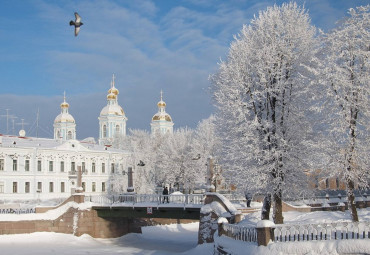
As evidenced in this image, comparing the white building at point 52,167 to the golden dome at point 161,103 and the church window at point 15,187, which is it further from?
the golden dome at point 161,103

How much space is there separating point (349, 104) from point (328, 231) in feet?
21.1

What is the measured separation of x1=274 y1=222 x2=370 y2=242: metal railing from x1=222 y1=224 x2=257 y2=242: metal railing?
3.50 ft

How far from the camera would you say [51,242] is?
3591 centimetres

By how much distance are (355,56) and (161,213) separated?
59.0 ft

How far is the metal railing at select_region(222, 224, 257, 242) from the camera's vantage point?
1717 cm

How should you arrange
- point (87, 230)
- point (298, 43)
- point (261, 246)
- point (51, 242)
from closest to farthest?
point (261, 246) < point (298, 43) < point (51, 242) < point (87, 230)

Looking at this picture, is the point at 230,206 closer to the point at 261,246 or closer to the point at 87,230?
the point at 261,246

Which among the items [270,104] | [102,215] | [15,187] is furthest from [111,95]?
[270,104]

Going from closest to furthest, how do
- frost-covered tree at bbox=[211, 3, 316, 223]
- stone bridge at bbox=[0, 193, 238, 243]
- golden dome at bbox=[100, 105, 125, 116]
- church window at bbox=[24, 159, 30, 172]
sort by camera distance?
frost-covered tree at bbox=[211, 3, 316, 223], stone bridge at bbox=[0, 193, 238, 243], church window at bbox=[24, 159, 30, 172], golden dome at bbox=[100, 105, 125, 116]

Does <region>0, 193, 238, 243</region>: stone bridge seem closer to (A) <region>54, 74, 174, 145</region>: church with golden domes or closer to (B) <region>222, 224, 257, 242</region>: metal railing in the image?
(B) <region>222, 224, 257, 242</region>: metal railing

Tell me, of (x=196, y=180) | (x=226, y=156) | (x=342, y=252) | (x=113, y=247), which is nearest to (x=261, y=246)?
(x=342, y=252)

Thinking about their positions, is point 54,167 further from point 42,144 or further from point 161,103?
point 161,103

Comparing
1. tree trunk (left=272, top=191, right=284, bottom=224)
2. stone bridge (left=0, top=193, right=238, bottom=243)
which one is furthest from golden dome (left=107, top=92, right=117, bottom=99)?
tree trunk (left=272, top=191, right=284, bottom=224)

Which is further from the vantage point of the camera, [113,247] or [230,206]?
[113,247]
